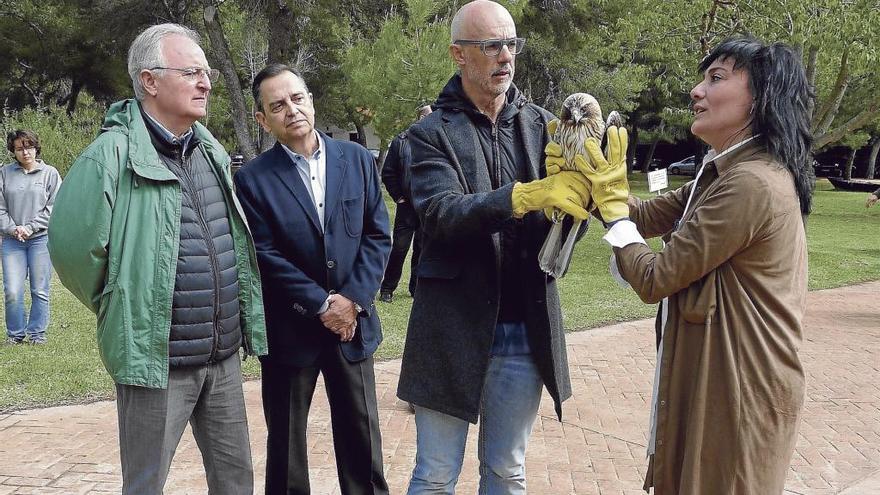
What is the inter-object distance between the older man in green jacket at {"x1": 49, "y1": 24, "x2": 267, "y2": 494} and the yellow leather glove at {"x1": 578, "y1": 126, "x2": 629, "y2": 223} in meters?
1.48

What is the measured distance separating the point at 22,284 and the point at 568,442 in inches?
213

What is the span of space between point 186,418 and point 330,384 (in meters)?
0.76

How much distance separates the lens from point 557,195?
232cm

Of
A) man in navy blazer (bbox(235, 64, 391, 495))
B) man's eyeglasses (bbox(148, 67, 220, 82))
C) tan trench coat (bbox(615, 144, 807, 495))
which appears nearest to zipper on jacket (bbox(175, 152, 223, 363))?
man's eyeglasses (bbox(148, 67, 220, 82))

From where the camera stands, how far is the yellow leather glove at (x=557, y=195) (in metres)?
2.32

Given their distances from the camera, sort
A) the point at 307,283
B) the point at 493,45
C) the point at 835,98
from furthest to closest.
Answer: the point at 835,98 < the point at 307,283 < the point at 493,45

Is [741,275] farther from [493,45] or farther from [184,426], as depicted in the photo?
[184,426]

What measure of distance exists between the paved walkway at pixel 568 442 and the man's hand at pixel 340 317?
1169 mm

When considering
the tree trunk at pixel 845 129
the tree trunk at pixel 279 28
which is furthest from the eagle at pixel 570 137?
the tree trunk at pixel 279 28

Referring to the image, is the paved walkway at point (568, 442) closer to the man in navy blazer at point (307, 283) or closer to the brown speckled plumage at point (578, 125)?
the man in navy blazer at point (307, 283)

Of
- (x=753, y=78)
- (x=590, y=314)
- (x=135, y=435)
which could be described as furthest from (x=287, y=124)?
(x=590, y=314)

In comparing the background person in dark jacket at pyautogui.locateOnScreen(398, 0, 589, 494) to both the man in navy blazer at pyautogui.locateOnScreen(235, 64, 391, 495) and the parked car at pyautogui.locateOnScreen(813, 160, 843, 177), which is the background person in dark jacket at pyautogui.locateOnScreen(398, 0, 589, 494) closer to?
the man in navy blazer at pyautogui.locateOnScreen(235, 64, 391, 495)

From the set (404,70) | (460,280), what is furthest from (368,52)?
(460,280)

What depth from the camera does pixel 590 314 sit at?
8820 millimetres
